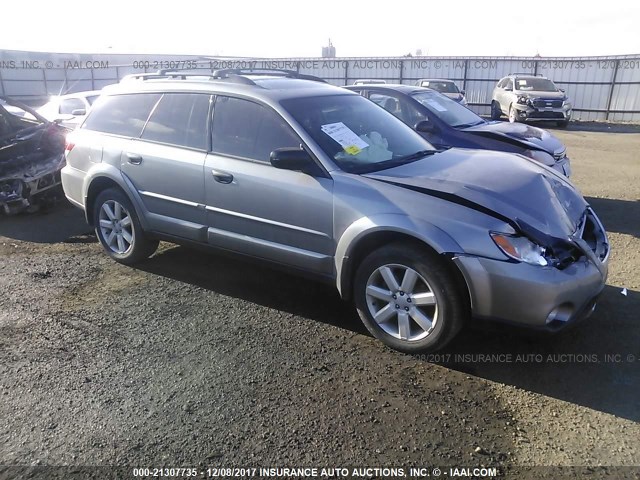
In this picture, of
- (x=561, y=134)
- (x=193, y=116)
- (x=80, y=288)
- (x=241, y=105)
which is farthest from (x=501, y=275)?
(x=561, y=134)

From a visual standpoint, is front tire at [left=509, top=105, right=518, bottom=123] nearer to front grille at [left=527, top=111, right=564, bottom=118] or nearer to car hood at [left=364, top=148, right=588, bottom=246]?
front grille at [left=527, top=111, right=564, bottom=118]

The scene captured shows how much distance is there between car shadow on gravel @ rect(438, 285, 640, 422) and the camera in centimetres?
315

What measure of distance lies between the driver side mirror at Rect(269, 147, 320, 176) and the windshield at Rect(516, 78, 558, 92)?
1702 centimetres

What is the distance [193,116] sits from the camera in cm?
455

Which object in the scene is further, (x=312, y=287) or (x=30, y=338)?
(x=312, y=287)

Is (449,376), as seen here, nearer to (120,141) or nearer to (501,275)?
(501,275)

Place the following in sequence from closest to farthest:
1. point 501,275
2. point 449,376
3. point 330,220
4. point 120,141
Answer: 1. point 501,275
2. point 449,376
3. point 330,220
4. point 120,141

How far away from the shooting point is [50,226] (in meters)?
6.88

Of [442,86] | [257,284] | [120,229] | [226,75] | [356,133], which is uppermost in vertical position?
[226,75]

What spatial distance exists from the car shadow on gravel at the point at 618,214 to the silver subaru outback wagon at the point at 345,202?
2490 millimetres

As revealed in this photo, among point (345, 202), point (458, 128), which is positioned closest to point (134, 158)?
point (345, 202)

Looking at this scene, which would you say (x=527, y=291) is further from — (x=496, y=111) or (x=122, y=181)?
(x=496, y=111)

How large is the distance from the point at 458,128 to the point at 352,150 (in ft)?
11.8

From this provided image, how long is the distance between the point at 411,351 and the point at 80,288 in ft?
9.96
